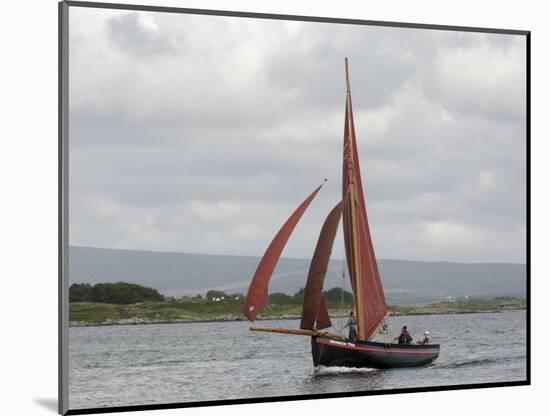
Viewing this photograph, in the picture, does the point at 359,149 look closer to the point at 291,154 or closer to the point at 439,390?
the point at 291,154

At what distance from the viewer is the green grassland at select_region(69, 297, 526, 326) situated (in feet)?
39.4

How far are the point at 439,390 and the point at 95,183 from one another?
452 cm

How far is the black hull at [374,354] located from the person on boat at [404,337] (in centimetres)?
7

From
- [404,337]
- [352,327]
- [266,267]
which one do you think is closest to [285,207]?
[266,267]

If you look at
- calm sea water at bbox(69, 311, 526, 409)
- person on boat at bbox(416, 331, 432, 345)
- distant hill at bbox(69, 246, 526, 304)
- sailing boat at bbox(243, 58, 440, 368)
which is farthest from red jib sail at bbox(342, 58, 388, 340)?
person on boat at bbox(416, 331, 432, 345)

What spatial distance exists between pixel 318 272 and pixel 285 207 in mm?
831

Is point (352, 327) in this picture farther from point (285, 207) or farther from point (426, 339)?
point (285, 207)

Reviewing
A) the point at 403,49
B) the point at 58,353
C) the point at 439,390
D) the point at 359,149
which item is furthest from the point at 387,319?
the point at 58,353

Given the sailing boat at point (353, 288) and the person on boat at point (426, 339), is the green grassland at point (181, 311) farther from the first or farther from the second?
the person on boat at point (426, 339)

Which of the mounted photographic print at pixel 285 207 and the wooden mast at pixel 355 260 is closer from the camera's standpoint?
the mounted photographic print at pixel 285 207

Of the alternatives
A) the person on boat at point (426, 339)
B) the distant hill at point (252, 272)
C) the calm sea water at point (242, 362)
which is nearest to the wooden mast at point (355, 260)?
the distant hill at point (252, 272)

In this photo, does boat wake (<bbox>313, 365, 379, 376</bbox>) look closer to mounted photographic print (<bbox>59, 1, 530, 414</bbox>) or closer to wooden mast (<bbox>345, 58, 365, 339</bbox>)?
mounted photographic print (<bbox>59, 1, 530, 414</bbox>)

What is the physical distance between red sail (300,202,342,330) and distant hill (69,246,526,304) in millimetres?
114

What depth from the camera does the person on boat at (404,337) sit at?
13.6 m
